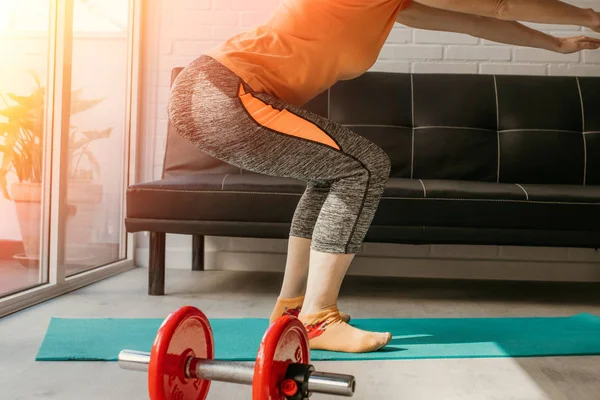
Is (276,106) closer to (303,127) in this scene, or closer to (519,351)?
(303,127)

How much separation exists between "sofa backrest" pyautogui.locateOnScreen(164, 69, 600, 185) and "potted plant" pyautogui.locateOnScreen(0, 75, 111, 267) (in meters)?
0.63

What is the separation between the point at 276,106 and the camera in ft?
5.05

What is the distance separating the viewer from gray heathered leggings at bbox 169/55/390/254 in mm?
1515

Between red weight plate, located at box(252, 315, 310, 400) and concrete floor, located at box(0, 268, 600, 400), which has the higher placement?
red weight plate, located at box(252, 315, 310, 400)

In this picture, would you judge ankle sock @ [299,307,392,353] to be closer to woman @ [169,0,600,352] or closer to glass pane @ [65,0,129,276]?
woman @ [169,0,600,352]

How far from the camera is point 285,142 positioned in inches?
60.3

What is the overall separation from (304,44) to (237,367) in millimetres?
862

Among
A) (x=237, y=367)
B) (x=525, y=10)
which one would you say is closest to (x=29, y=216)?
(x=237, y=367)

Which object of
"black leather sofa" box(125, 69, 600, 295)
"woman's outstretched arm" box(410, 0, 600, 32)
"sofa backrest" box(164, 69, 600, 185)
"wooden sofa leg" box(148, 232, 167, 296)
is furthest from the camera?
"sofa backrest" box(164, 69, 600, 185)

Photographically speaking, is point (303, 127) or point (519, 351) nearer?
point (303, 127)

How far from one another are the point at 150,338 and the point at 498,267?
74.2 inches

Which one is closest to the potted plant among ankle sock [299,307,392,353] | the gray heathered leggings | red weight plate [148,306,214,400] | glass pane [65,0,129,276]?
glass pane [65,0,129,276]

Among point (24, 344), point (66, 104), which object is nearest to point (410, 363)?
point (24, 344)

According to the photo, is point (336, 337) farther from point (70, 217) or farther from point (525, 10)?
point (70, 217)
